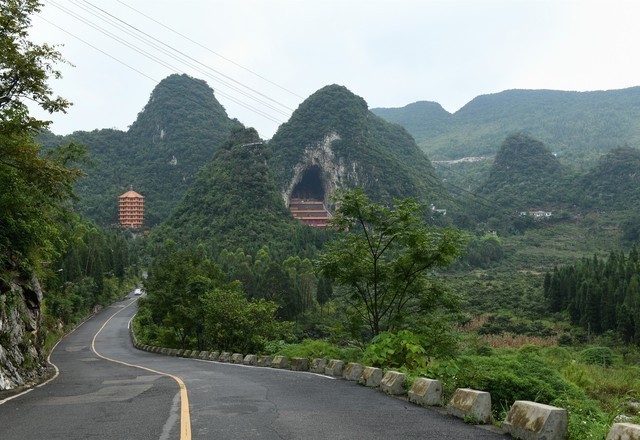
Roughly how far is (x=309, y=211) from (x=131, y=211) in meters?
59.5

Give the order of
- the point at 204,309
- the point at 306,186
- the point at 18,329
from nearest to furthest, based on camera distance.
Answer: the point at 18,329 < the point at 204,309 < the point at 306,186

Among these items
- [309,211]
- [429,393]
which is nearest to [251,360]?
[429,393]

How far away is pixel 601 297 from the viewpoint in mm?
65875

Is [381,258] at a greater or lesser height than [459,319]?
greater

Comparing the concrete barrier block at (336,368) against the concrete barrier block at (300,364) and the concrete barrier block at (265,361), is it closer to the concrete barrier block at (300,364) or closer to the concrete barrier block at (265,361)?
the concrete barrier block at (300,364)

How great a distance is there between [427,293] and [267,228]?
12701cm

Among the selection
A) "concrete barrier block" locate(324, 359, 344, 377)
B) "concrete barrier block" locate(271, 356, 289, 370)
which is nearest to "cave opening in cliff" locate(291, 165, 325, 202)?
"concrete barrier block" locate(271, 356, 289, 370)

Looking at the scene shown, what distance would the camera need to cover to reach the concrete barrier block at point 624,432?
4.24 metres

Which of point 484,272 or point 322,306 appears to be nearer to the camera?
point 322,306

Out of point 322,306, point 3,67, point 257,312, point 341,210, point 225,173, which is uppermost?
point 225,173

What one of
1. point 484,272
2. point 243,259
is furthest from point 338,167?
point 243,259

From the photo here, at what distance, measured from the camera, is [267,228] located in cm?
14062

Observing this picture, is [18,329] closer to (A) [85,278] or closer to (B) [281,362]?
(B) [281,362]

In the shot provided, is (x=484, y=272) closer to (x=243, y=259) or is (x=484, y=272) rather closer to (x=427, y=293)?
(x=243, y=259)
